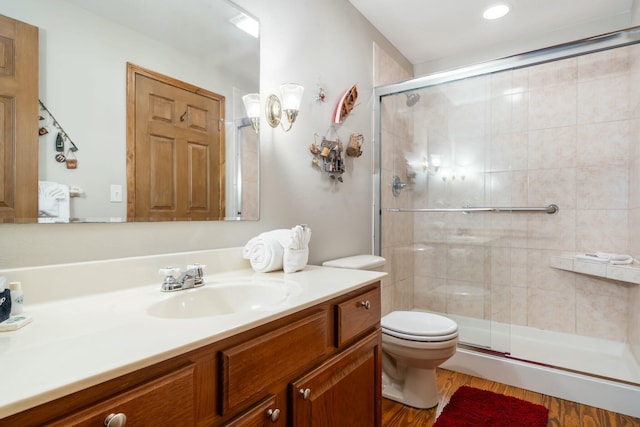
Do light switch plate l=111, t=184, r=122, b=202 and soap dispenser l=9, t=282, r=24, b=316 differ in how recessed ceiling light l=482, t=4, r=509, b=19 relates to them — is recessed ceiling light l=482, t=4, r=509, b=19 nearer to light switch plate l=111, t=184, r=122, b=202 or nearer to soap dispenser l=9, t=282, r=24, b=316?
light switch plate l=111, t=184, r=122, b=202

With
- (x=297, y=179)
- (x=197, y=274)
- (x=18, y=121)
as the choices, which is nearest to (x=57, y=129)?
(x=18, y=121)

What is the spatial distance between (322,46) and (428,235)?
5.19 feet

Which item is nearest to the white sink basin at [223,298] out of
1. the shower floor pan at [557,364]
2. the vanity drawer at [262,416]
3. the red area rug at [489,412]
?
the vanity drawer at [262,416]

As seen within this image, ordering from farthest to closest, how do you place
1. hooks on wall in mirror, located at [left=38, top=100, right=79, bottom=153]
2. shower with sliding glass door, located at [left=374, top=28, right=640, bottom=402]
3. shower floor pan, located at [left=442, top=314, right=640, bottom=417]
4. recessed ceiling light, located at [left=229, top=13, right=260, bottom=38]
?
1. shower with sliding glass door, located at [left=374, top=28, right=640, bottom=402]
2. shower floor pan, located at [left=442, top=314, right=640, bottom=417]
3. recessed ceiling light, located at [left=229, top=13, right=260, bottom=38]
4. hooks on wall in mirror, located at [left=38, top=100, right=79, bottom=153]

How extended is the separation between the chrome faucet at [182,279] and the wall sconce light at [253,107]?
0.71m

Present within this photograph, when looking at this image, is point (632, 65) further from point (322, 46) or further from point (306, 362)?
point (306, 362)

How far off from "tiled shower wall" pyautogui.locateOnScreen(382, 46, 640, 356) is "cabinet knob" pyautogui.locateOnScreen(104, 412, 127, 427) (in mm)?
2196

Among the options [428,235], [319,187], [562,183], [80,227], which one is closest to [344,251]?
[319,187]

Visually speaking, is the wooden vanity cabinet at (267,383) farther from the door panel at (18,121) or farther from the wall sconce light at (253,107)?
the wall sconce light at (253,107)

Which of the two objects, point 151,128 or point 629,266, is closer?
point 151,128

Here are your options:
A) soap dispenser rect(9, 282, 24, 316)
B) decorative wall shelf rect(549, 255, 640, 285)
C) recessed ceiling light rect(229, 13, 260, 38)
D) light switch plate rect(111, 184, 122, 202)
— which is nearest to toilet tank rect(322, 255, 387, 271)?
light switch plate rect(111, 184, 122, 202)

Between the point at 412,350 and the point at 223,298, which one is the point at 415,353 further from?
the point at 223,298

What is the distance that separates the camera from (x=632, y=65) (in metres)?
2.33

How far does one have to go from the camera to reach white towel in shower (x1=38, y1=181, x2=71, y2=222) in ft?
3.04
